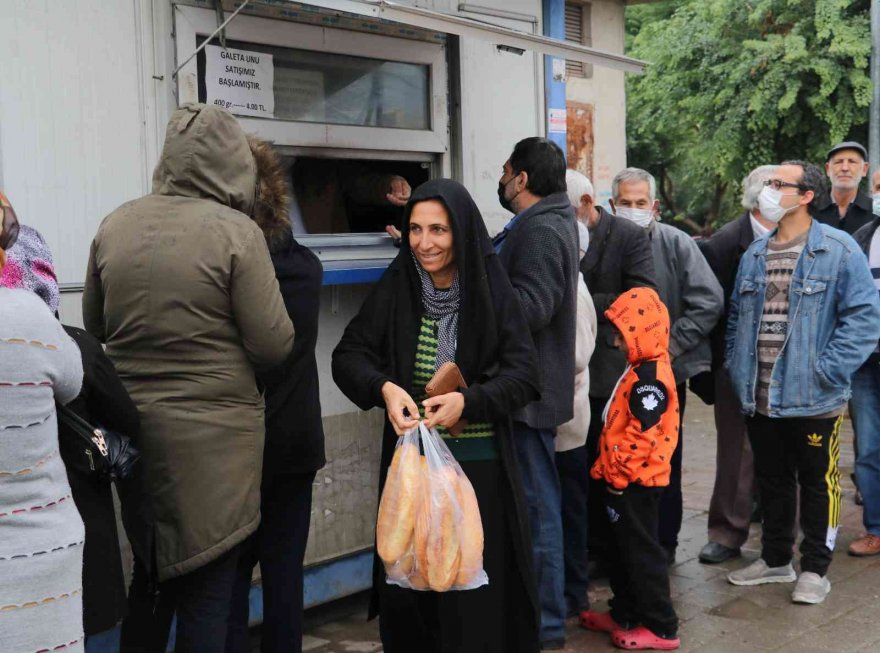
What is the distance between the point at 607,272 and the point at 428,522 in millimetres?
1980

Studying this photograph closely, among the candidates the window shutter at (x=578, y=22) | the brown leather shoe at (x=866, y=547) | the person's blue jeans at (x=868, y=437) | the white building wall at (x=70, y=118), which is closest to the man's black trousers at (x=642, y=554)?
the brown leather shoe at (x=866, y=547)

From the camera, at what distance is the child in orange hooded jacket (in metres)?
4.15

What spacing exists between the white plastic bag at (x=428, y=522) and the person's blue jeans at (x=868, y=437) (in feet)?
10.1

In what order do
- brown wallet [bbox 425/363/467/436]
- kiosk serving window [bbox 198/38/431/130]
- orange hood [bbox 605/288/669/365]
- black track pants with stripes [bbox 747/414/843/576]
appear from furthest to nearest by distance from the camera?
1. black track pants with stripes [bbox 747/414/843/576]
2. orange hood [bbox 605/288/669/365]
3. kiosk serving window [bbox 198/38/431/130]
4. brown wallet [bbox 425/363/467/436]

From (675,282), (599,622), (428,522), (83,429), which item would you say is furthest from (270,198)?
(675,282)

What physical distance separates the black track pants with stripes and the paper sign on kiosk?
2.51 m

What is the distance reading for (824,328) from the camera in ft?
15.4

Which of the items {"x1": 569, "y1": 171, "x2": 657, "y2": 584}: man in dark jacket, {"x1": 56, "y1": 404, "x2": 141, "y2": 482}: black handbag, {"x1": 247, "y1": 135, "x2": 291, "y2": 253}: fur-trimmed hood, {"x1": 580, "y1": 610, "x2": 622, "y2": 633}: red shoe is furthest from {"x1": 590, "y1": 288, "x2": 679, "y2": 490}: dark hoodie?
{"x1": 56, "y1": 404, "x2": 141, "y2": 482}: black handbag

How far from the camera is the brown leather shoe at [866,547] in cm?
544

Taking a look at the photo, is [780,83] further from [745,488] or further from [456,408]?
[456,408]

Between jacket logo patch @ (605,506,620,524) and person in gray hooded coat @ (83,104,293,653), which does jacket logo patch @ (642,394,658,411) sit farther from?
person in gray hooded coat @ (83,104,293,653)

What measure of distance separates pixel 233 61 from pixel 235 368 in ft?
4.72

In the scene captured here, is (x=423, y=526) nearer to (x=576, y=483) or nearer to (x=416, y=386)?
(x=416, y=386)

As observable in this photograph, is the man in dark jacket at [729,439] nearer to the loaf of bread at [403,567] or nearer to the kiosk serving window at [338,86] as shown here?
the kiosk serving window at [338,86]
